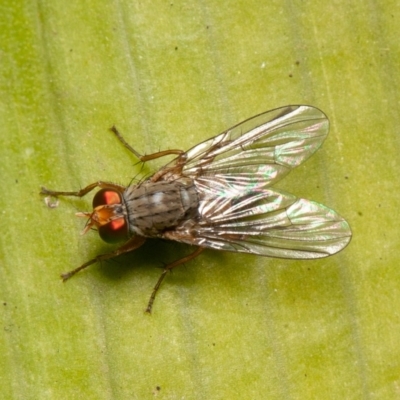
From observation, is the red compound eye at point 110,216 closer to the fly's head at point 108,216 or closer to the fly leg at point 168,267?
the fly's head at point 108,216

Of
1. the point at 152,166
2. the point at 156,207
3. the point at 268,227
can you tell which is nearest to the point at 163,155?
the point at 152,166

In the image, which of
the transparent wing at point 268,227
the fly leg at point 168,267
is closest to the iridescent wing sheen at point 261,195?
the transparent wing at point 268,227

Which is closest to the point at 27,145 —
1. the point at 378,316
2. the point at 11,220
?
the point at 11,220

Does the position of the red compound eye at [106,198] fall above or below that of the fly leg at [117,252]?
above

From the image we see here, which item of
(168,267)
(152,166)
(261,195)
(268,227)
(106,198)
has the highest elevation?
(152,166)

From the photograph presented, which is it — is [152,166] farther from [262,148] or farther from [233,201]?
→ [262,148]

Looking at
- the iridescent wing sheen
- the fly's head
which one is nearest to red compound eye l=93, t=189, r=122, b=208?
the fly's head

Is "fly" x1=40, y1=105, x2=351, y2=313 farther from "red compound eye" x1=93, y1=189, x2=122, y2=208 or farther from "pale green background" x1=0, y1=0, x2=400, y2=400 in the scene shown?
"pale green background" x1=0, y1=0, x2=400, y2=400
